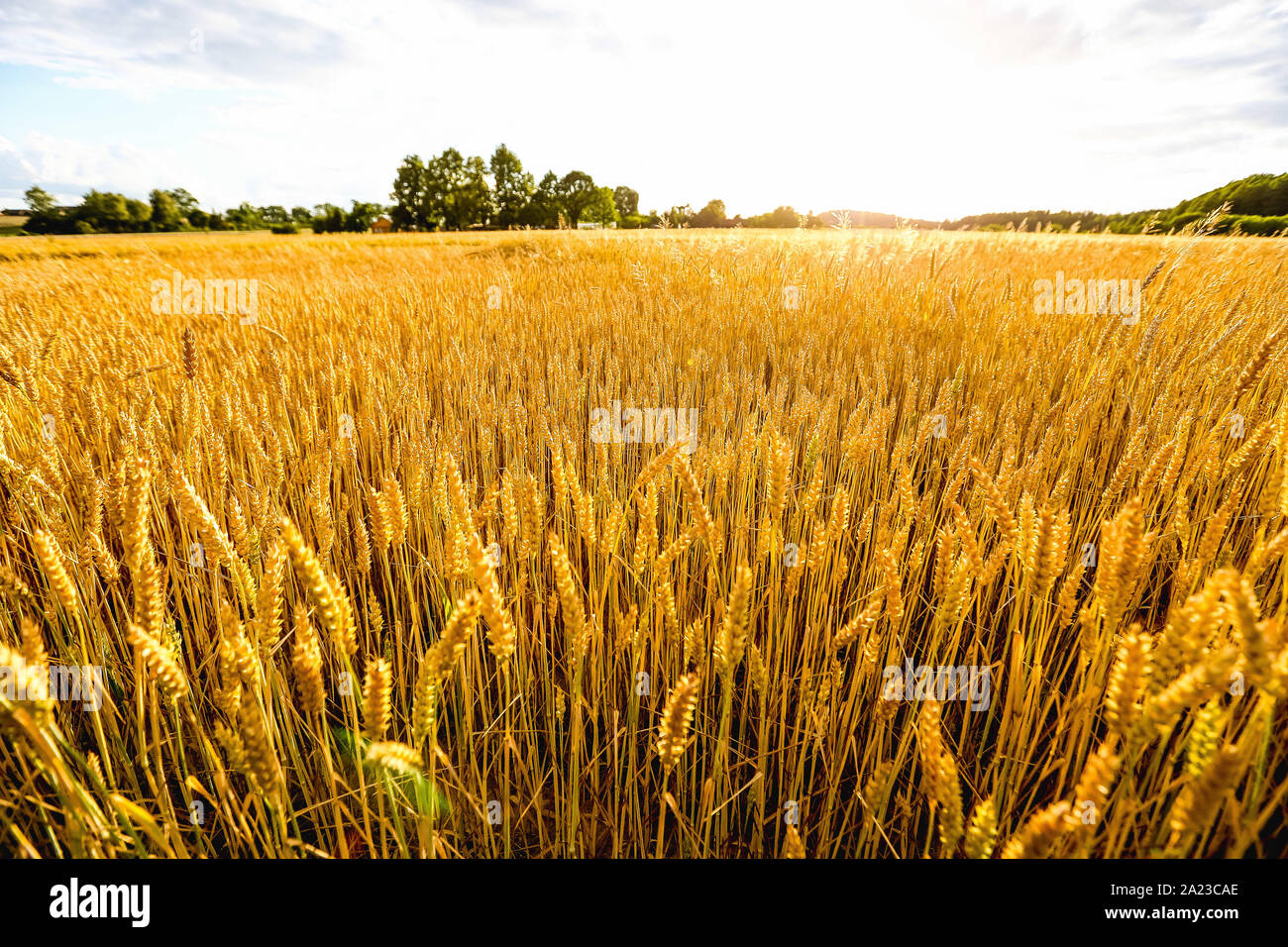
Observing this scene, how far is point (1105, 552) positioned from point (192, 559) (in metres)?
1.62

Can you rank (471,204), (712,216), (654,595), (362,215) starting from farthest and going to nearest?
(362,215) < (471,204) < (712,216) < (654,595)

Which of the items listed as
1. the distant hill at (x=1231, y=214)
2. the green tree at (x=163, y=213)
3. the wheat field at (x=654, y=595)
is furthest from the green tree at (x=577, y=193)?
the wheat field at (x=654, y=595)

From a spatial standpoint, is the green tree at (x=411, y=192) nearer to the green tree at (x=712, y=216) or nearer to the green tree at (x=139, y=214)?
the green tree at (x=139, y=214)

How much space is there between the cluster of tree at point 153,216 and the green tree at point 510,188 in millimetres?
11874

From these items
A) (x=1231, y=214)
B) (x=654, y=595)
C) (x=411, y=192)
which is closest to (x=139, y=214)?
(x=411, y=192)

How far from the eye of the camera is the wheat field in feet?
2.16

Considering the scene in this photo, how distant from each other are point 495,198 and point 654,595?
46.3 meters

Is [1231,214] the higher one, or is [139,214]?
[139,214]

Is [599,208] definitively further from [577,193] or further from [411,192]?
[411,192]

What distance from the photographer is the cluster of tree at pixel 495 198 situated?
39.5 m

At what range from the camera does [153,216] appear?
3111 centimetres

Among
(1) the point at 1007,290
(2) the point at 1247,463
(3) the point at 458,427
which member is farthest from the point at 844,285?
(3) the point at 458,427

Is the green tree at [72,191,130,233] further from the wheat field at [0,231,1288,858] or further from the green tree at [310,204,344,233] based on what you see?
the wheat field at [0,231,1288,858]
